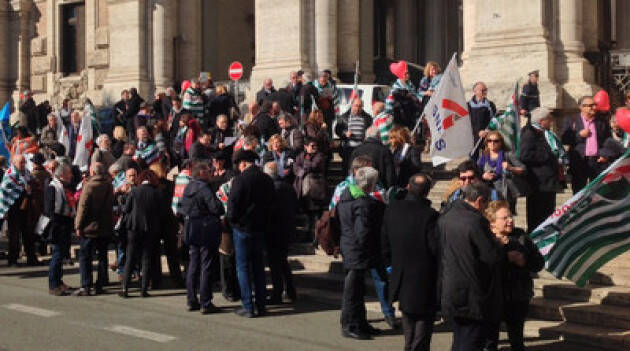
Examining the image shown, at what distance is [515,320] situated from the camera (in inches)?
315

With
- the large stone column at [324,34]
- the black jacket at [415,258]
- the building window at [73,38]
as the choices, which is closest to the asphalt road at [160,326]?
the black jacket at [415,258]

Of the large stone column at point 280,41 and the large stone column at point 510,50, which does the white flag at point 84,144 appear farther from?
the large stone column at point 510,50

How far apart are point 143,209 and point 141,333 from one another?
2377 millimetres

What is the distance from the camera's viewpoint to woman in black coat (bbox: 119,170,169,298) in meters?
11.5

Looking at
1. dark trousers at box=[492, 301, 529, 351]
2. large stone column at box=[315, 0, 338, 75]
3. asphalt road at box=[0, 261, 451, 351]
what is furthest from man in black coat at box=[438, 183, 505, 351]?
large stone column at box=[315, 0, 338, 75]

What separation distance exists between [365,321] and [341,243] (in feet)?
2.67

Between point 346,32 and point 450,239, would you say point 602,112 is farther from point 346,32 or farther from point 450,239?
point 346,32

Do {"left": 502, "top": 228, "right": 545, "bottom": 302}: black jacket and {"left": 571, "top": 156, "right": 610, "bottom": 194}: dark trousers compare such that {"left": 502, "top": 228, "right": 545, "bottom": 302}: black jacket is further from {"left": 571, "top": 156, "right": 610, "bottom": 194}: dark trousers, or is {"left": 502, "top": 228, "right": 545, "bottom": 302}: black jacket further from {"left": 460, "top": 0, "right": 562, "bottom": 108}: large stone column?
{"left": 460, "top": 0, "right": 562, "bottom": 108}: large stone column

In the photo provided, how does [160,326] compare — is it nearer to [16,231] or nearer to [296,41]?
[16,231]

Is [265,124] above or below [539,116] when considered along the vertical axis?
above

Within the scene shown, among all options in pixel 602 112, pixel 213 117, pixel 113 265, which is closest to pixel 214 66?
pixel 213 117

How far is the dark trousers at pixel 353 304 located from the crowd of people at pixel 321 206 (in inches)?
0.5

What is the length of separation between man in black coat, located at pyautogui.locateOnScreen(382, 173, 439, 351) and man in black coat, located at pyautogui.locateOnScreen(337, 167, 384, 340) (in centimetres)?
128

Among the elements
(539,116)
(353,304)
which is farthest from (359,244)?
(539,116)
